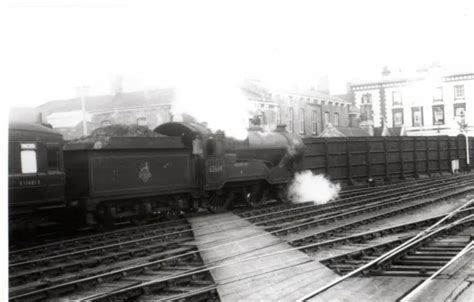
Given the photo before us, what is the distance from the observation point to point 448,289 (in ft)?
19.7

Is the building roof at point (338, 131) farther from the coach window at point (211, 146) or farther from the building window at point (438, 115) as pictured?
the coach window at point (211, 146)

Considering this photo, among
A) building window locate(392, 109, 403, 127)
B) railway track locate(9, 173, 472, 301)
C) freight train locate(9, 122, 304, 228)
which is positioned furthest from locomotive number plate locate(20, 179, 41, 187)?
building window locate(392, 109, 403, 127)

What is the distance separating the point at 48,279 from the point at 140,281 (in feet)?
4.80

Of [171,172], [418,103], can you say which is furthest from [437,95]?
[171,172]

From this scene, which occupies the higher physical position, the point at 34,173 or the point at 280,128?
the point at 280,128

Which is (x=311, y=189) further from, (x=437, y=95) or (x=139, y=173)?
(x=437, y=95)

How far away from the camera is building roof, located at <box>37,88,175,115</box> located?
1064 inches

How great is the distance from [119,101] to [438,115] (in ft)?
84.0

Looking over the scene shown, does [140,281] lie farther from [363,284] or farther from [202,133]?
[202,133]

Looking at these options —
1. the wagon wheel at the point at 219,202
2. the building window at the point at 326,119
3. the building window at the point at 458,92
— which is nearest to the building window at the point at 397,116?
the building window at the point at 326,119

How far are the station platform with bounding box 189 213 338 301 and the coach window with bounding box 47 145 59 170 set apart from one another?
307 centimetres

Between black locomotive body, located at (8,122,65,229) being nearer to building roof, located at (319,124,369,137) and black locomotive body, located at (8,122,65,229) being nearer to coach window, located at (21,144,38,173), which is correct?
coach window, located at (21,144,38,173)

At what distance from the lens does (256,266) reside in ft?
24.8

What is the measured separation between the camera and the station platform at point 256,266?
631 cm
